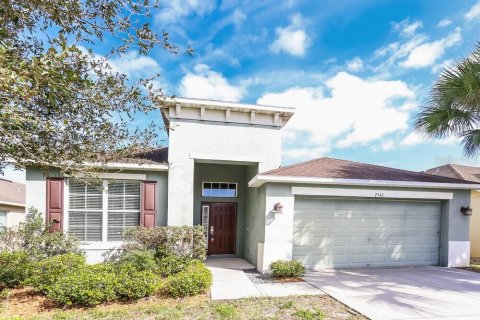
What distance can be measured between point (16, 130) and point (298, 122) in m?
9.58

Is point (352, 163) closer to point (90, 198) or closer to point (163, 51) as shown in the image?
point (163, 51)

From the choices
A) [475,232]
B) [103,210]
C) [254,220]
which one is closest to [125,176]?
[103,210]

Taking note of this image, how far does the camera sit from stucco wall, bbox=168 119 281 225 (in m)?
9.84

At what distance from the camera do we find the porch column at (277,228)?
8.56 metres

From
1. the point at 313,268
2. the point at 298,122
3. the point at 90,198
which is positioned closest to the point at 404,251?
the point at 313,268

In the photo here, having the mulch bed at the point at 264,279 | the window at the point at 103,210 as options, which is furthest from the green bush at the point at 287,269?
the window at the point at 103,210

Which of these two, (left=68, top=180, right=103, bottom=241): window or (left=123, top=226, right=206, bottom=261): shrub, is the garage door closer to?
(left=123, top=226, right=206, bottom=261): shrub

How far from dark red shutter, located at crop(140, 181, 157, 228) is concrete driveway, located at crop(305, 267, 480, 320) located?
5613mm

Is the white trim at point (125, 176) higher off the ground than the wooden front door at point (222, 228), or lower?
higher

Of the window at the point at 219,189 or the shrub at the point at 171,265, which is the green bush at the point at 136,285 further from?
the window at the point at 219,189

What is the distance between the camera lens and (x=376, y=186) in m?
9.40

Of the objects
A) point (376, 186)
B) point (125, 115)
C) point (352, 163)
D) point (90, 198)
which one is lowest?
point (90, 198)

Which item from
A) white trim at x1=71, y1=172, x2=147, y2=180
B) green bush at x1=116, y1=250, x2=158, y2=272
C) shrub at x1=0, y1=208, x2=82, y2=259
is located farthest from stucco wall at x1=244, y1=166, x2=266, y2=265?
shrub at x1=0, y1=208, x2=82, y2=259

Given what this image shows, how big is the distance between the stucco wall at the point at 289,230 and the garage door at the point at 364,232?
35cm
